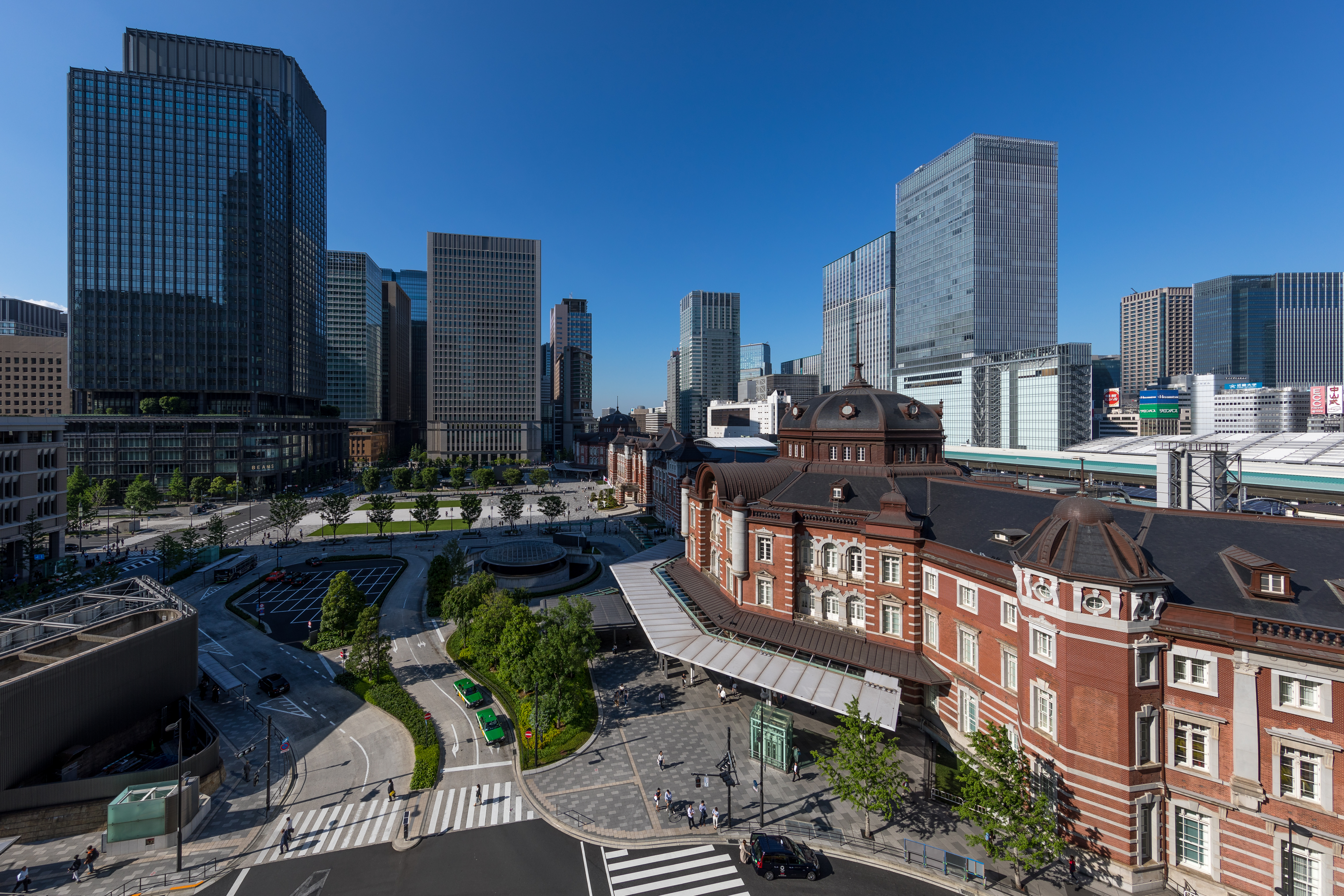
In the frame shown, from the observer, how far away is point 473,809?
107 ft

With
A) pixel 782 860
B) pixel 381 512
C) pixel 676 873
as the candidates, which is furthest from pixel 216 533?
pixel 782 860

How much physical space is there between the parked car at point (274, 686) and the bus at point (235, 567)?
38522 mm

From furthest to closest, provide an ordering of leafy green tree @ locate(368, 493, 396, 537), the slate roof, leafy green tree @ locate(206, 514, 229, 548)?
leafy green tree @ locate(368, 493, 396, 537) → leafy green tree @ locate(206, 514, 229, 548) → the slate roof

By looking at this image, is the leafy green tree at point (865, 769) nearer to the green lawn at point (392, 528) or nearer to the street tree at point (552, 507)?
the street tree at point (552, 507)

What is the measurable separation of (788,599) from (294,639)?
50542 mm

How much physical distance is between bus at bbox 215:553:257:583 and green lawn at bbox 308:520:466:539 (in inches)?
587

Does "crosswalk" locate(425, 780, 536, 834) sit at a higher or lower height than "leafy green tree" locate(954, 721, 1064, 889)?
lower

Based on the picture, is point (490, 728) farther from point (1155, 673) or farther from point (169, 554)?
point (169, 554)

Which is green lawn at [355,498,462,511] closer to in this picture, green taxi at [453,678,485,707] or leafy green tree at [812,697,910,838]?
green taxi at [453,678,485,707]

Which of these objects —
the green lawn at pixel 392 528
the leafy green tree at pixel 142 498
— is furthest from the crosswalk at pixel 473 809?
the leafy green tree at pixel 142 498

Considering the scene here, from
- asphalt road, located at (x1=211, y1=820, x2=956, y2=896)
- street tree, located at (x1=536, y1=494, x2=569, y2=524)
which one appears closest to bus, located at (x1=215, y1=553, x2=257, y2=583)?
street tree, located at (x1=536, y1=494, x2=569, y2=524)

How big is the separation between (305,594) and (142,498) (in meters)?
76.7

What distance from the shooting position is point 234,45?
15050cm

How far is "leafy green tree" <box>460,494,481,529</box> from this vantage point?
101438mm
